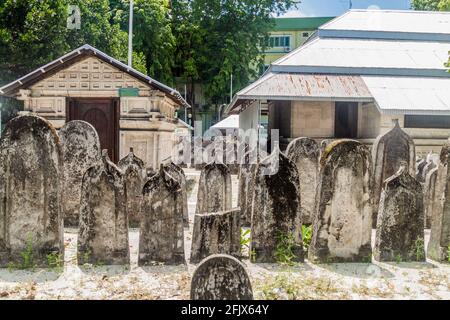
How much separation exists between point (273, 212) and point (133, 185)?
140 inches

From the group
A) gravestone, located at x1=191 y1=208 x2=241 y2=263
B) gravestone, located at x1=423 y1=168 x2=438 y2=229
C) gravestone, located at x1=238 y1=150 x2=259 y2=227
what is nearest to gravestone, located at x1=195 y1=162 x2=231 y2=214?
gravestone, located at x1=238 y1=150 x2=259 y2=227

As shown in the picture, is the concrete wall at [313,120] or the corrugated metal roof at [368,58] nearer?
the concrete wall at [313,120]

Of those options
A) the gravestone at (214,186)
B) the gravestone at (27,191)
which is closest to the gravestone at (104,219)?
the gravestone at (27,191)

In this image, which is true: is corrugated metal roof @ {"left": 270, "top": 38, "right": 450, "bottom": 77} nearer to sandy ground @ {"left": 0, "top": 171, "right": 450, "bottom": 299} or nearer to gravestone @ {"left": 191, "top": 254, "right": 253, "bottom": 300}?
sandy ground @ {"left": 0, "top": 171, "right": 450, "bottom": 299}

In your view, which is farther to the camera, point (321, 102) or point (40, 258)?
point (321, 102)

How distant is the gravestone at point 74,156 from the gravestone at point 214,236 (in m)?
3.65

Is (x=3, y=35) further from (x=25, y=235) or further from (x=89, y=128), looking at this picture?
(x=25, y=235)

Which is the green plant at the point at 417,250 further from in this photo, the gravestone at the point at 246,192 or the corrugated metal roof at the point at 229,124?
the corrugated metal roof at the point at 229,124

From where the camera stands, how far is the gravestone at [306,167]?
30.3 feet

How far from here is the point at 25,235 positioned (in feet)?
Answer: 20.3

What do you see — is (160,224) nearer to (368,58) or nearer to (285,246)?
(285,246)

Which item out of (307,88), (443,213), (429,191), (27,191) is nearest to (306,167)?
(429,191)

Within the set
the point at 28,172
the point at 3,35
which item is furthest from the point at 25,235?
the point at 3,35
